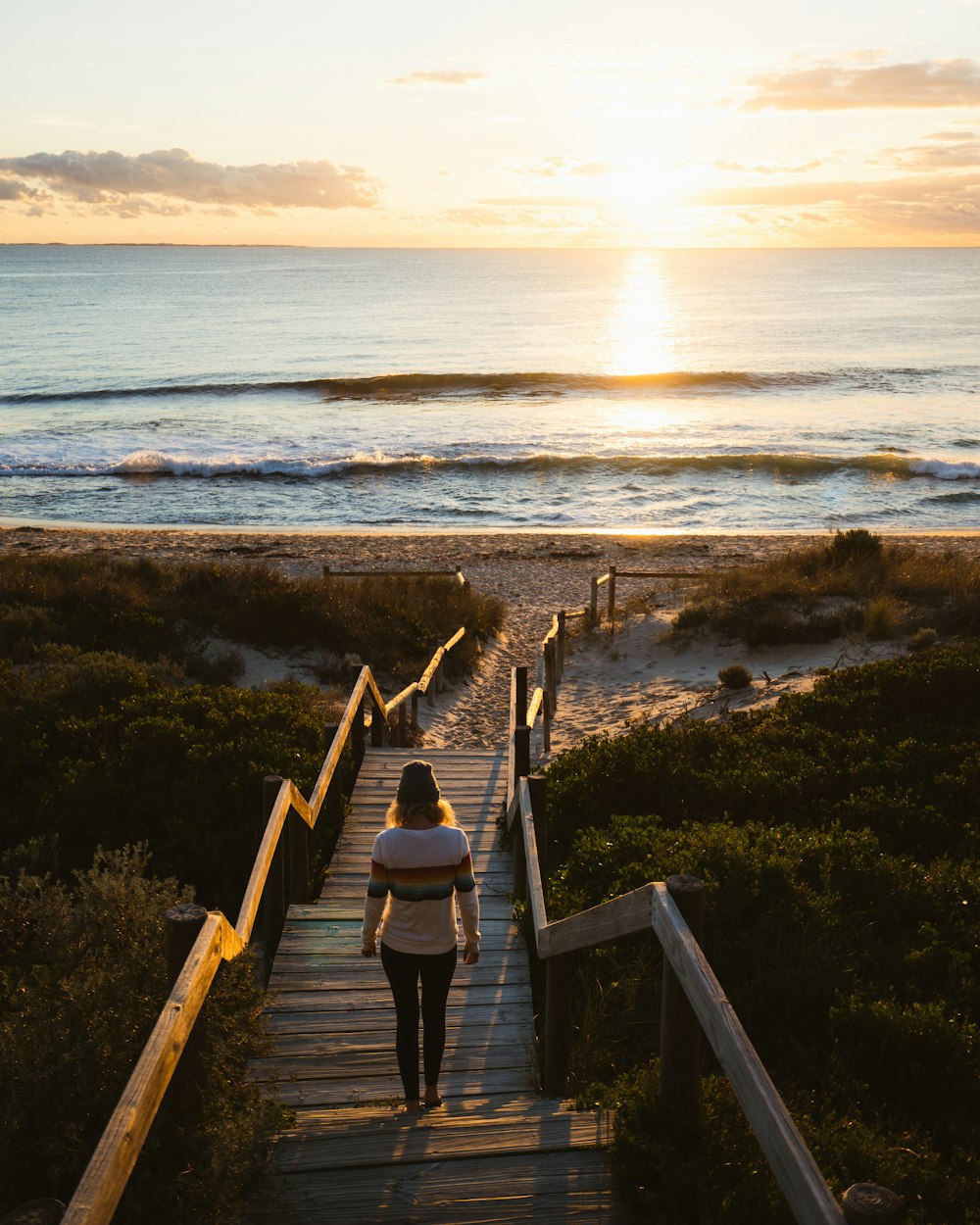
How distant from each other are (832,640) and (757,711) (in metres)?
5.42

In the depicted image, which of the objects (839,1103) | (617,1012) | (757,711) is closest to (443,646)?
(757,711)

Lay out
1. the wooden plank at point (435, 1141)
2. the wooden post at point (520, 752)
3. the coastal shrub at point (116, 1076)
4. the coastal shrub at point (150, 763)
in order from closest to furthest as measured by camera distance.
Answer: the coastal shrub at point (116, 1076) → the wooden plank at point (435, 1141) → the coastal shrub at point (150, 763) → the wooden post at point (520, 752)

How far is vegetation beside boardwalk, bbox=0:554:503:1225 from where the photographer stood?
354 centimetres

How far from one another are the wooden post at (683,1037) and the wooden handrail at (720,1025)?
0.19 ft

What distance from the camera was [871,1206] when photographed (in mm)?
2469

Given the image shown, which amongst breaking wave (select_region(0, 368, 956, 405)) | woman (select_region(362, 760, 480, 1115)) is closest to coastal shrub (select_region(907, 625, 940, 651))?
woman (select_region(362, 760, 480, 1115))

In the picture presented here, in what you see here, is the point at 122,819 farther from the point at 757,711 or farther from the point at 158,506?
the point at 158,506

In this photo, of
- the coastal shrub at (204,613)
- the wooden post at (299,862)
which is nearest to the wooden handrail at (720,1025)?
the wooden post at (299,862)

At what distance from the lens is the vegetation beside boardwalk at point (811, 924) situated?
388cm

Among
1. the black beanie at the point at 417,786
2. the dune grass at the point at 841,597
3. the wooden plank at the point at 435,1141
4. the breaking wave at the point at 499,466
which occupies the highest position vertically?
the black beanie at the point at 417,786

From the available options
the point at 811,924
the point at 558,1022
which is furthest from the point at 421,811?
the point at 811,924

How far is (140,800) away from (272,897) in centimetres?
256

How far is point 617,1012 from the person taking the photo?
551 centimetres

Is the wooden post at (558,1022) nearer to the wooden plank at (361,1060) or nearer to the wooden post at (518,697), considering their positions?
the wooden plank at (361,1060)
